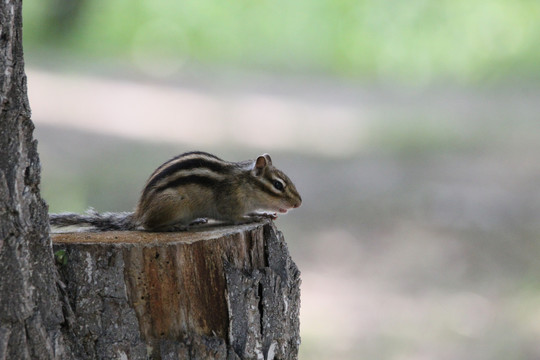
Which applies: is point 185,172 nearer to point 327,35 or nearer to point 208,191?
point 208,191

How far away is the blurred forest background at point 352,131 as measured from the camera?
761 centimetres

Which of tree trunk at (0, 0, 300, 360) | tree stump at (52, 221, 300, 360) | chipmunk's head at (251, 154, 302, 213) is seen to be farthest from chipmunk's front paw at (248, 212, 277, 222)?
tree stump at (52, 221, 300, 360)

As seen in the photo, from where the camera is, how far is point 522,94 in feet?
47.1

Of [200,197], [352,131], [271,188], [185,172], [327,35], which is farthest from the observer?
[327,35]

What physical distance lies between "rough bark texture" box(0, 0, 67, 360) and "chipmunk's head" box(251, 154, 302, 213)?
179 cm

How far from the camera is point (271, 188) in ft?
15.3

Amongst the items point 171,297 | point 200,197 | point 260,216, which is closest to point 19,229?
point 171,297

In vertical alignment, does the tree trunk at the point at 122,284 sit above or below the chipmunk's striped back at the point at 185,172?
below

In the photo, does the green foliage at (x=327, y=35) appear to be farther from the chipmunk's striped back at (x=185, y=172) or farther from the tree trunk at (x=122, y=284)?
the tree trunk at (x=122, y=284)

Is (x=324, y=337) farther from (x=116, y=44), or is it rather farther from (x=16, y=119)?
(x=116, y=44)

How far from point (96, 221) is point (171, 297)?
818 millimetres

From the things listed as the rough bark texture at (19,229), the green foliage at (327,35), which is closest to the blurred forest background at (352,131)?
the green foliage at (327,35)

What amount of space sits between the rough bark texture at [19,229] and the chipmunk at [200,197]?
887mm

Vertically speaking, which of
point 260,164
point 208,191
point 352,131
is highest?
point 352,131
